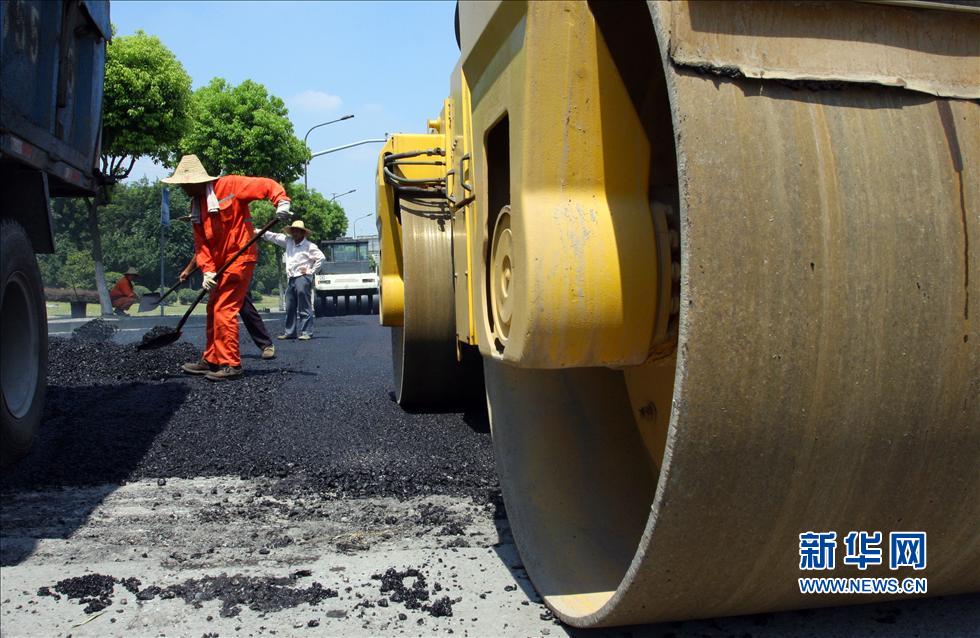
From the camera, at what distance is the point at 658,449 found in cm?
255

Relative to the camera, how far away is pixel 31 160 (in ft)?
12.1

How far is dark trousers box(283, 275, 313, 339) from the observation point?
1117 centimetres

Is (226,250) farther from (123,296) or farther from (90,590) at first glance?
(123,296)

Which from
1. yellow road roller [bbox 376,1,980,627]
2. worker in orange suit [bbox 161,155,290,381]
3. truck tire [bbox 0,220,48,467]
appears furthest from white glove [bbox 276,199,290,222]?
yellow road roller [bbox 376,1,980,627]

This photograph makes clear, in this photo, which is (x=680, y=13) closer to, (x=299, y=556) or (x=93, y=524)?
(x=299, y=556)

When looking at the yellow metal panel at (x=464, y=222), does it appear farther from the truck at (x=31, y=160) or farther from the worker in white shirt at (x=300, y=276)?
the worker in white shirt at (x=300, y=276)

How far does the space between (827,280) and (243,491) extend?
2.64m

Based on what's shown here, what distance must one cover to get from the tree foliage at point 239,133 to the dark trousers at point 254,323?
17474mm

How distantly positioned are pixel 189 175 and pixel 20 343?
2.35m

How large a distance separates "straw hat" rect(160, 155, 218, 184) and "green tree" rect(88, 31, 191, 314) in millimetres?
10314

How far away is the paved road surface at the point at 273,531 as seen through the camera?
2.38 m

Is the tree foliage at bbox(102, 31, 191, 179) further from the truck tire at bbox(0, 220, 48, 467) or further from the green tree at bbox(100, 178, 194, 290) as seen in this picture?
the green tree at bbox(100, 178, 194, 290)

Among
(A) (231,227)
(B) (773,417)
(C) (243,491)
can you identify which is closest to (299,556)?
(C) (243,491)

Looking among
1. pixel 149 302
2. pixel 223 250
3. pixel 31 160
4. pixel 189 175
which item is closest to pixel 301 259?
pixel 149 302
